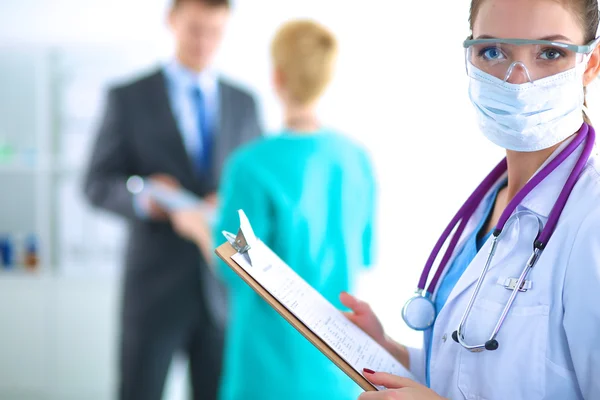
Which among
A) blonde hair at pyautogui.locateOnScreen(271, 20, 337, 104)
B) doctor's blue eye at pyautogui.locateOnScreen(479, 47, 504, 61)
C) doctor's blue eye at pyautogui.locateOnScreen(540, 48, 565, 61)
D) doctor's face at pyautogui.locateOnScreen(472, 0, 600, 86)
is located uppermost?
doctor's face at pyautogui.locateOnScreen(472, 0, 600, 86)

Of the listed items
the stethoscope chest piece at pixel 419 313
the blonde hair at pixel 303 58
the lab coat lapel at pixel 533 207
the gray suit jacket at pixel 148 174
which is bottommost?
the gray suit jacket at pixel 148 174

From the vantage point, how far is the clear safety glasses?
0.88 meters

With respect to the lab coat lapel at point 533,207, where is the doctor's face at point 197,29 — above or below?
above

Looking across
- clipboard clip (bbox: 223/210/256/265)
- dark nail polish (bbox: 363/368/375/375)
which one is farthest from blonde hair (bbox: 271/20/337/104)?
dark nail polish (bbox: 363/368/375/375)

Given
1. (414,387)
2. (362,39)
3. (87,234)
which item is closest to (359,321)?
(414,387)

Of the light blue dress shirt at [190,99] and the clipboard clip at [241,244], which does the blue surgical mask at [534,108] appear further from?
the light blue dress shirt at [190,99]

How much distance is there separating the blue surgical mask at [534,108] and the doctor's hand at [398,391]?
39 cm

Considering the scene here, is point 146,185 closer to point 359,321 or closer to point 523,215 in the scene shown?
point 359,321

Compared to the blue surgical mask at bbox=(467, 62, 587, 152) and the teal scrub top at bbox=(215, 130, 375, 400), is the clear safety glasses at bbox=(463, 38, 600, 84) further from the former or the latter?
the teal scrub top at bbox=(215, 130, 375, 400)

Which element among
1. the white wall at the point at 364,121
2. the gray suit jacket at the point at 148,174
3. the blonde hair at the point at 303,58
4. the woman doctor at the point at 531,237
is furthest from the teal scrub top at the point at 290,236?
the white wall at the point at 364,121

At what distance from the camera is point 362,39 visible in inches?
112

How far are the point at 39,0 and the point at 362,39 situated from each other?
1774 millimetres

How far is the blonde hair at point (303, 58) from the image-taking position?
5.90ft

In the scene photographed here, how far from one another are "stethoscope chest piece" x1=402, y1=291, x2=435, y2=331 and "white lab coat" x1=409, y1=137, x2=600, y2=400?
0.09m
